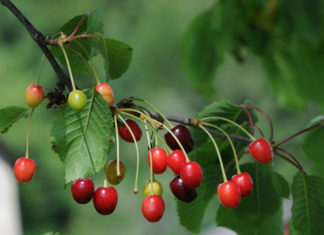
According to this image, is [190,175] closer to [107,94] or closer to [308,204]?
[107,94]

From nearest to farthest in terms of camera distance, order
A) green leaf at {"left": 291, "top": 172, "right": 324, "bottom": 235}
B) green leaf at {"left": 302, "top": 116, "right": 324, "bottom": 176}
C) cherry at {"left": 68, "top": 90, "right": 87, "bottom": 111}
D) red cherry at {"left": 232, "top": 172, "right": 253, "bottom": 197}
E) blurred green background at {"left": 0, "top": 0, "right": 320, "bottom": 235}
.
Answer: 1. cherry at {"left": 68, "top": 90, "right": 87, "bottom": 111}
2. red cherry at {"left": 232, "top": 172, "right": 253, "bottom": 197}
3. green leaf at {"left": 291, "top": 172, "right": 324, "bottom": 235}
4. green leaf at {"left": 302, "top": 116, "right": 324, "bottom": 176}
5. blurred green background at {"left": 0, "top": 0, "right": 320, "bottom": 235}

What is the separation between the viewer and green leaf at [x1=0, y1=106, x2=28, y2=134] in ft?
2.44

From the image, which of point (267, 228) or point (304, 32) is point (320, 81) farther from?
point (267, 228)

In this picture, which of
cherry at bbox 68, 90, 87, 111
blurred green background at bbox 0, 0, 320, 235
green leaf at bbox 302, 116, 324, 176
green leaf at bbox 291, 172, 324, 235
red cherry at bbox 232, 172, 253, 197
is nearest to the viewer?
cherry at bbox 68, 90, 87, 111

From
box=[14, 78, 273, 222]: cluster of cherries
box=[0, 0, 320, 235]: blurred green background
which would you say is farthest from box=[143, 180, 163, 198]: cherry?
box=[0, 0, 320, 235]: blurred green background

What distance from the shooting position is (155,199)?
717 mm

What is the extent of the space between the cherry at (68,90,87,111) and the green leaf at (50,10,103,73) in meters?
0.08

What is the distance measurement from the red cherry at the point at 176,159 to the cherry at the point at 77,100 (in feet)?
0.50

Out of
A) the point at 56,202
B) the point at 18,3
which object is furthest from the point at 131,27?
the point at 56,202

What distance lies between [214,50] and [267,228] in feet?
1.30

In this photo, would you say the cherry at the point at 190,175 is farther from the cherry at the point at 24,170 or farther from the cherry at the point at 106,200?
the cherry at the point at 24,170

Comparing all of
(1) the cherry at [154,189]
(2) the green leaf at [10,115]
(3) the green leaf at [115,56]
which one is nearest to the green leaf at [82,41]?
(3) the green leaf at [115,56]

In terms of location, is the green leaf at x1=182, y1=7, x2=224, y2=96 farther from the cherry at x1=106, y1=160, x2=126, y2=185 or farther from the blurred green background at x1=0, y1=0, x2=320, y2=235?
the blurred green background at x1=0, y1=0, x2=320, y2=235

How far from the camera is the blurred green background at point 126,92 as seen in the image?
11.1 meters
